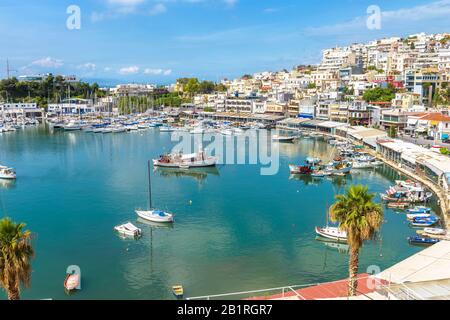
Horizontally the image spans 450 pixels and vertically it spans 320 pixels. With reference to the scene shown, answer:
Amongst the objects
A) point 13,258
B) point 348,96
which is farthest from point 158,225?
point 348,96

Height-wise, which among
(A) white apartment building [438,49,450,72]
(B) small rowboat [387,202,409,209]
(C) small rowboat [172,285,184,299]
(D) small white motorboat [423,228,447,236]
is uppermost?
(A) white apartment building [438,49,450,72]

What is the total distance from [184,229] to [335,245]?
718 cm

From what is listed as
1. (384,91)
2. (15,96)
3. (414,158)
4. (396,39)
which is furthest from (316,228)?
(396,39)

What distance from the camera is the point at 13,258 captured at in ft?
28.0

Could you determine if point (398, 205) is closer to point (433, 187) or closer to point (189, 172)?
point (433, 187)

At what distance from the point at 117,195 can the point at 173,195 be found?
3.52 m

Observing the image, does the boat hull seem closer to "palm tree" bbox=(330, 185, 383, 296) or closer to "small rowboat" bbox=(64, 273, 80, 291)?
"small rowboat" bbox=(64, 273, 80, 291)

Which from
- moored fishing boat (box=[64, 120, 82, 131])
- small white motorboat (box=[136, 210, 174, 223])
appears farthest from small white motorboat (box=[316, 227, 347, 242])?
moored fishing boat (box=[64, 120, 82, 131])

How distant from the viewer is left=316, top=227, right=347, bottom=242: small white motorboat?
1891 centimetres

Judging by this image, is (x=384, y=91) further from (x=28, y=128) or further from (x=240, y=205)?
(x=28, y=128)

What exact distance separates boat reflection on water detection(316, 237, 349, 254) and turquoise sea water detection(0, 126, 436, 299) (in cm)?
31

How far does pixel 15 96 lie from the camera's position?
3349 inches
